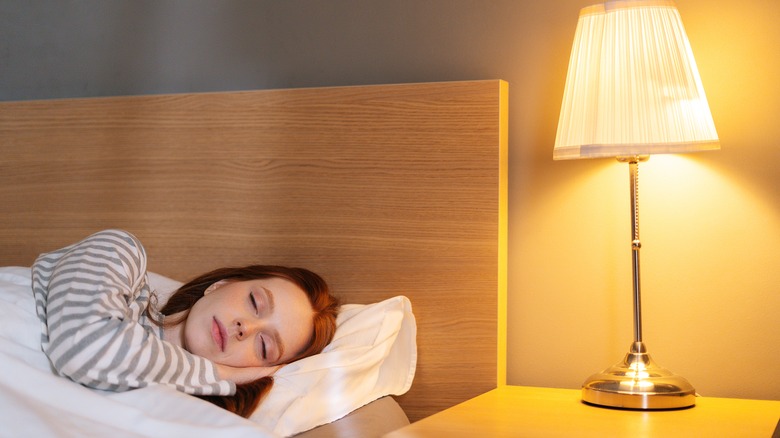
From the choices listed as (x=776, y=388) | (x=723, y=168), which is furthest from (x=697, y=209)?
(x=776, y=388)

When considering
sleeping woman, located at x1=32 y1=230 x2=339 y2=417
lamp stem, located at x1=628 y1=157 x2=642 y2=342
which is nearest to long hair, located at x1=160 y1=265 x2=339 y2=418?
sleeping woman, located at x1=32 y1=230 x2=339 y2=417

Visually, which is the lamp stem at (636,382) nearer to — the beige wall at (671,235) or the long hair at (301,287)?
the beige wall at (671,235)

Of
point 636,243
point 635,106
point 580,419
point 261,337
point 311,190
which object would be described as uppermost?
point 635,106

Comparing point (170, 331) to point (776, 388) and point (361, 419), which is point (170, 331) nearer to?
point (361, 419)

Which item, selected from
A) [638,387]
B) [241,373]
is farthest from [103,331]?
[638,387]

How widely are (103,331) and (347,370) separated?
405 mm

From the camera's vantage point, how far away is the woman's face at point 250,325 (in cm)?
142

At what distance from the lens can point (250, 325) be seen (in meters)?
1.44

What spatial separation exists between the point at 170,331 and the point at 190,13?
0.83 m

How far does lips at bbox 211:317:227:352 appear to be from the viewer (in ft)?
4.66

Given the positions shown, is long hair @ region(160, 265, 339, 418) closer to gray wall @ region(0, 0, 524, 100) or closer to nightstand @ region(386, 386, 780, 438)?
nightstand @ region(386, 386, 780, 438)

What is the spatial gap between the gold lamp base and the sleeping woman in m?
0.49

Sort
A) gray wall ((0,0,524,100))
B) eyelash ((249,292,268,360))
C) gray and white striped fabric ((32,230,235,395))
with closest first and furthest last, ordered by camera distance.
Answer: gray and white striped fabric ((32,230,235,395)) < eyelash ((249,292,268,360)) < gray wall ((0,0,524,100))

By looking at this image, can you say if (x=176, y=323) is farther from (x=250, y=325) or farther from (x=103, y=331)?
(x=103, y=331)
